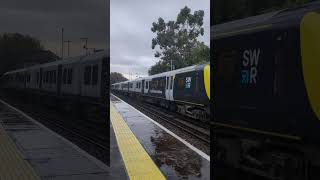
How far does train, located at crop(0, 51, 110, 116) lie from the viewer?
454 centimetres

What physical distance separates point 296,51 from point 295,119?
2.22 feet

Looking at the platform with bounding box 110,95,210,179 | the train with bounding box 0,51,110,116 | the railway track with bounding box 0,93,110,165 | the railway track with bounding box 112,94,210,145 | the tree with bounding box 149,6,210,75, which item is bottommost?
the platform with bounding box 110,95,210,179

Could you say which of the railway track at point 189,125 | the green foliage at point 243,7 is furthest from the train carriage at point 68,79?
the railway track at point 189,125

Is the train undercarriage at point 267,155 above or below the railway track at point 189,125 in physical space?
above

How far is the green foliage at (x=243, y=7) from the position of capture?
158 inches

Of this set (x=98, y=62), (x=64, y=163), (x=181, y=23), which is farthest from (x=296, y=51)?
(x=64, y=163)

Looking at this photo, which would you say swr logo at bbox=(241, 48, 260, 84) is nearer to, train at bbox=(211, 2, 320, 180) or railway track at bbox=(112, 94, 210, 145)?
train at bbox=(211, 2, 320, 180)

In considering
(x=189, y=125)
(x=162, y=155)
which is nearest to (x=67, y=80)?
(x=162, y=155)

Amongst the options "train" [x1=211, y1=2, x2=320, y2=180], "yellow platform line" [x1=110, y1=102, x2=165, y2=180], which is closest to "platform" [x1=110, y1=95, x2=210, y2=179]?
"yellow platform line" [x1=110, y1=102, x2=165, y2=180]

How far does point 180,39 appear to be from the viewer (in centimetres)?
632

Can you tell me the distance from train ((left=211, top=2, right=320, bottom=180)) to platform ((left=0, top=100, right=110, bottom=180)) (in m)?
1.48

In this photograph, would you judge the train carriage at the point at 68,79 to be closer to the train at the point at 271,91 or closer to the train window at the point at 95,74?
the train window at the point at 95,74

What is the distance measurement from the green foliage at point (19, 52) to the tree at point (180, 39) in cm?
124

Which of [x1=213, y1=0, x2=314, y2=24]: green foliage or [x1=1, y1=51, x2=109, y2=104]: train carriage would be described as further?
[x1=1, y1=51, x2=109, y2=104]: train carriage
